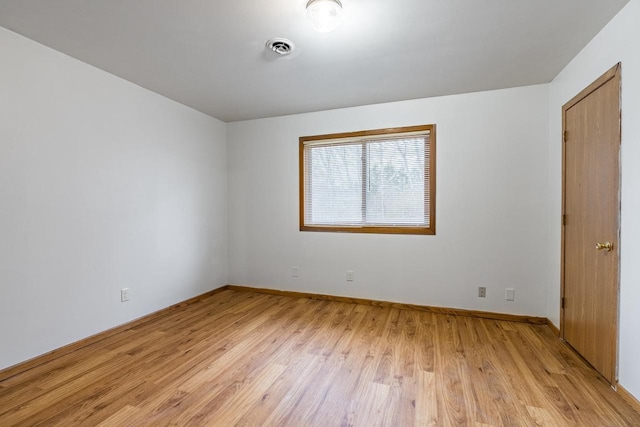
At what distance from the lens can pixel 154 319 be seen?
3.22 meters

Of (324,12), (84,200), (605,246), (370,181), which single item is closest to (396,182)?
(370,181)

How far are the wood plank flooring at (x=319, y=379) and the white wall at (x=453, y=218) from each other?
0.50 metres

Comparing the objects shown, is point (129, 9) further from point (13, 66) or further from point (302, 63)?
point (302, 63)

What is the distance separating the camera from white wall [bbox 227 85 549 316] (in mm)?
3086

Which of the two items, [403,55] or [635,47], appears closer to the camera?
[635,47]

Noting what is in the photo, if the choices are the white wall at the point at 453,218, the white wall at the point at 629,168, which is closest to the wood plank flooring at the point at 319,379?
the white wall at the point at 629,168

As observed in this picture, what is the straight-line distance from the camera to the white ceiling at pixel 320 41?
186 cm

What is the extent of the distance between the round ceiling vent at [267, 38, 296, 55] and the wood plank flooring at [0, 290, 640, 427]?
244 centimetres

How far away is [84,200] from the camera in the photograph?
2604 millimetres

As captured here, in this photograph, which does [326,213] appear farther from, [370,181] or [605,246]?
[605,246]

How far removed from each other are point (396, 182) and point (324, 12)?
2.19 metres

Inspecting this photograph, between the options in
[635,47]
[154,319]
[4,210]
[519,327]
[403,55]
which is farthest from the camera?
[154,319]

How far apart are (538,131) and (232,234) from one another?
13.0ft

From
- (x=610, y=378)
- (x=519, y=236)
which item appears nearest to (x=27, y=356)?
(x=610, y=378)
